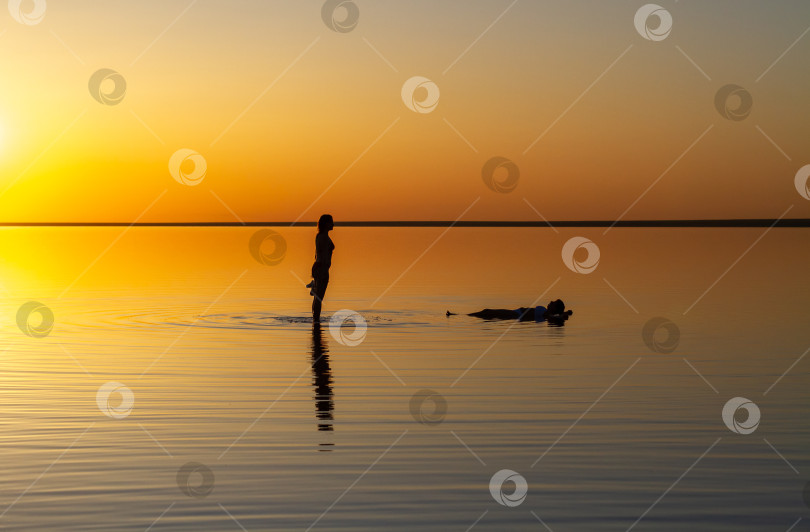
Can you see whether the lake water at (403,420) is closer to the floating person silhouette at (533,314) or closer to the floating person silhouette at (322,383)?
the floating person silhouette at (322,383)

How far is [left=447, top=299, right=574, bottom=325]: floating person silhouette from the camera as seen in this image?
82.2 feet

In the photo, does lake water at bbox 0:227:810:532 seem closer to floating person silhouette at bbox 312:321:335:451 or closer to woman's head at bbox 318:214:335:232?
floating person silhouette at bbox 312:321:335:451

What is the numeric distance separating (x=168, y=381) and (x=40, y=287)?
2366 cm

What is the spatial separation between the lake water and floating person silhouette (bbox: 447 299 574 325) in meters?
0.48

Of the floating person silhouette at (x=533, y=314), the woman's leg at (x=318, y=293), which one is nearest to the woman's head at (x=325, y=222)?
the woman's leg at (x=318, y=293)

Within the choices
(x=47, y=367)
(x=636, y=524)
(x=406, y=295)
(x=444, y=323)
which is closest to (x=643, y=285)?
(x=406, y=295)

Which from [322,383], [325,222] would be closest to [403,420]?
[322,383]

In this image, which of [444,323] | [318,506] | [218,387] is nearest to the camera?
[318,506]

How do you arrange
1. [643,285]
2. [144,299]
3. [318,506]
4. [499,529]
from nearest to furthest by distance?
1. [499,529]
2. [318,506]
3. [144,299]
4. [643,285]

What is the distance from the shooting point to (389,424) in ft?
43.5

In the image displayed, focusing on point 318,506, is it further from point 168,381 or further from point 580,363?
point 580,363

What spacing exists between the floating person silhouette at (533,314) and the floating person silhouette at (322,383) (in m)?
4.90

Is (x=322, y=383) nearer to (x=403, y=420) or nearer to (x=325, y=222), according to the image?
(x=403, y=420)

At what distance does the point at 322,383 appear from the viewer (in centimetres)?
1648
